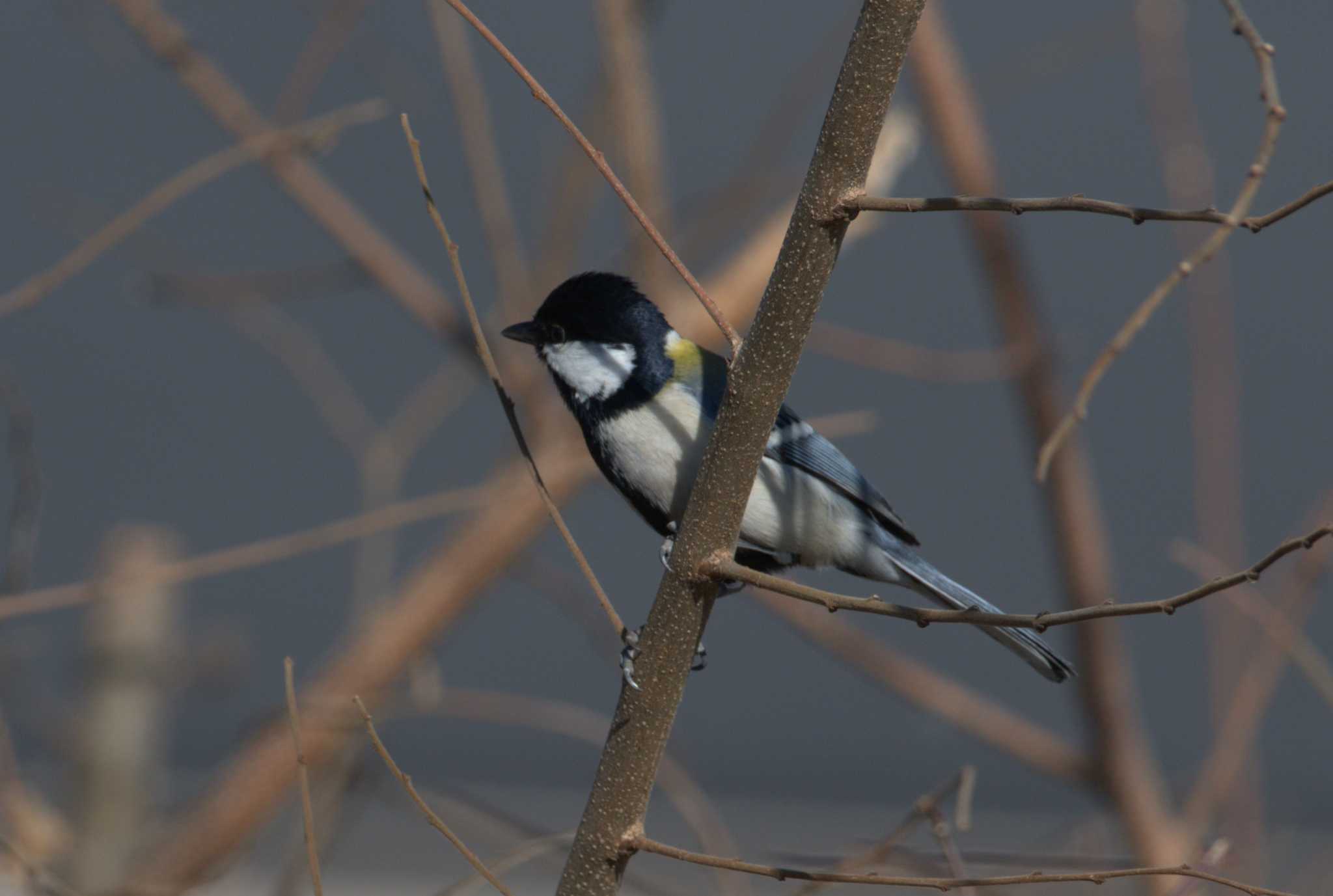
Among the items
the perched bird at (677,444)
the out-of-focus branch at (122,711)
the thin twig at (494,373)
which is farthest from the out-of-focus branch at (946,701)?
the thin twig at (494,373)

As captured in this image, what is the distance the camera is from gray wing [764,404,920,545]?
1.94 meters

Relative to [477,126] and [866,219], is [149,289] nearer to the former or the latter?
[477,126]

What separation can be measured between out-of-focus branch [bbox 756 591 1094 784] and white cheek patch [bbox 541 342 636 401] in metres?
0.75

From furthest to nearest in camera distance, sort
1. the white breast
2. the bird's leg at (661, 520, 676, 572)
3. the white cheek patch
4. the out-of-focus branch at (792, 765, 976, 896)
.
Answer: the white cheek patch → the white breast → the bird's leg at (661, 520, 676, 572) → the out-of-focus branch at (792, 765, 976, 896)

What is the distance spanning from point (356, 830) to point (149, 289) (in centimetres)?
296

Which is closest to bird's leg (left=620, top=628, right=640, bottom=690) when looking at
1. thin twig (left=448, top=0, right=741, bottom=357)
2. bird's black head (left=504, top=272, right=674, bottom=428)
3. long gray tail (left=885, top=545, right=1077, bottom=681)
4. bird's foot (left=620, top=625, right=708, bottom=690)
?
bird's foot (left=620, top=625, right=708, bottom=690)

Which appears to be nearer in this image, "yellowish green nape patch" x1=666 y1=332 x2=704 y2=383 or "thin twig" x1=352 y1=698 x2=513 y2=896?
"thin twig" x1=352 y1=698 x2=513 y2=896

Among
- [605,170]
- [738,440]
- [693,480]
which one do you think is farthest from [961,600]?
[605,170]

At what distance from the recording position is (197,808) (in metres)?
2.10

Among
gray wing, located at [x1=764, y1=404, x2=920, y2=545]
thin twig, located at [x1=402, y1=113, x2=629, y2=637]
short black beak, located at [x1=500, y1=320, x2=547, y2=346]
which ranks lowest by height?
thin twig, located at [x1=402, y1=113, x2=629, y2=637]

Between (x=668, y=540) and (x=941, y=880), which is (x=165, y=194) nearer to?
(x=668, y=540)

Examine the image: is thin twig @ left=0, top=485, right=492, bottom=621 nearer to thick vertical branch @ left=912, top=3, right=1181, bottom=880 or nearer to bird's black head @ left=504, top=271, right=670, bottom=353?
bird's black head @ left=504, top=271, right=670, bottom=353

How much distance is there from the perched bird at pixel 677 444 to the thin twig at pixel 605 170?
→ 79 centimetres

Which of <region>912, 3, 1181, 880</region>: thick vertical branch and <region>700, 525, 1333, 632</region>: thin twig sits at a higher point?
<region>912, 3, 1181, 880</region>: thick vertical branch
